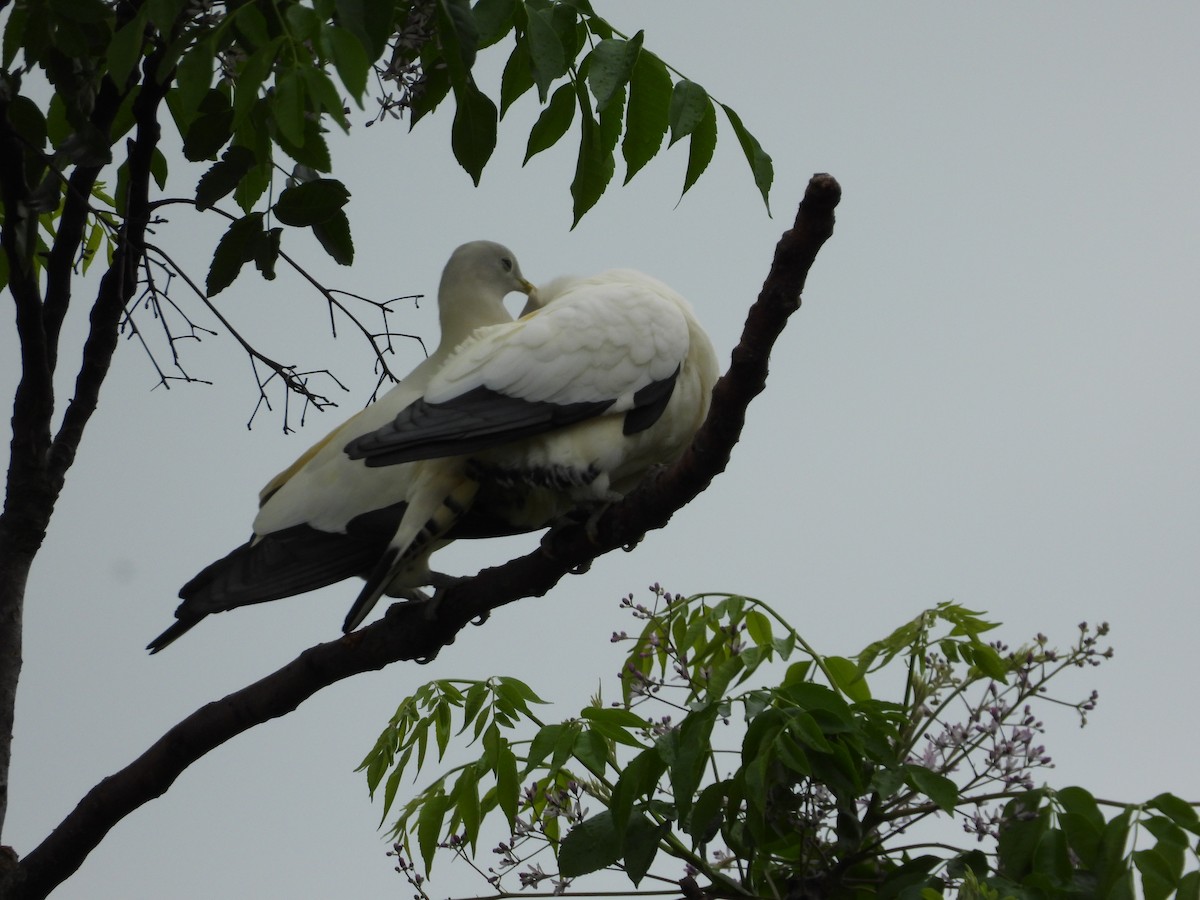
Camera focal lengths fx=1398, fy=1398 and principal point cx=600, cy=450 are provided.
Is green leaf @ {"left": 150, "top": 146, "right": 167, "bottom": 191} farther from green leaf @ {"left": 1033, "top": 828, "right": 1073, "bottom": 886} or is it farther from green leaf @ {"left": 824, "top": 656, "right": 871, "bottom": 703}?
green leaf @ {"left": 1033, "top": 828, "right": 1073, "bottom": 886}

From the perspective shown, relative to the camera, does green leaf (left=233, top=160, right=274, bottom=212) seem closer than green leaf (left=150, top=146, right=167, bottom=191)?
Yes

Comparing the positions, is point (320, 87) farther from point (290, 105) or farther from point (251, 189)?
point (251, 189)

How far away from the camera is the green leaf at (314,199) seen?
8.72 feet

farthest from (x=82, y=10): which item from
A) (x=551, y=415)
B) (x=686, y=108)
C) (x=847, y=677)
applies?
(x=847, y=677)

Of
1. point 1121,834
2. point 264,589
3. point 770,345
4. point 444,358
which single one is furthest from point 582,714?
point 444,358

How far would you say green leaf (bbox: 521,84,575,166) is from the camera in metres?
2.72

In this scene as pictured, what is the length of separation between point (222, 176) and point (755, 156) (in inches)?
40.0

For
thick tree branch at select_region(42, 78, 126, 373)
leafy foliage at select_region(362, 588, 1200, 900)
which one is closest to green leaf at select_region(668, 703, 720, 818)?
leafy foliage at select_region(362, 588, 1200, 900)

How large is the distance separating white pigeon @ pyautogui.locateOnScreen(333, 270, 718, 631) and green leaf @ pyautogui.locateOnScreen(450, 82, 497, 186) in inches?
37.1

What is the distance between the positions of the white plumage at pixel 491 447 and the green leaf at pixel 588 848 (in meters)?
0.89

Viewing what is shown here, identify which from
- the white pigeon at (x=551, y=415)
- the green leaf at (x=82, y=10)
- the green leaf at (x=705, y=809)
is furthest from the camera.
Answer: the white pigeon at (x=551, y=415)

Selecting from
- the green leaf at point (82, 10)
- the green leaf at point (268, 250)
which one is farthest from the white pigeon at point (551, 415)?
the green leaf at point (82, 10)

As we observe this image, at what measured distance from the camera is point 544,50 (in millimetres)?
2432

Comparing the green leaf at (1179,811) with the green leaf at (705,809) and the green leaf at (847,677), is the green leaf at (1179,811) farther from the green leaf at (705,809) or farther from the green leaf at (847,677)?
the green leaf at (705,809)
